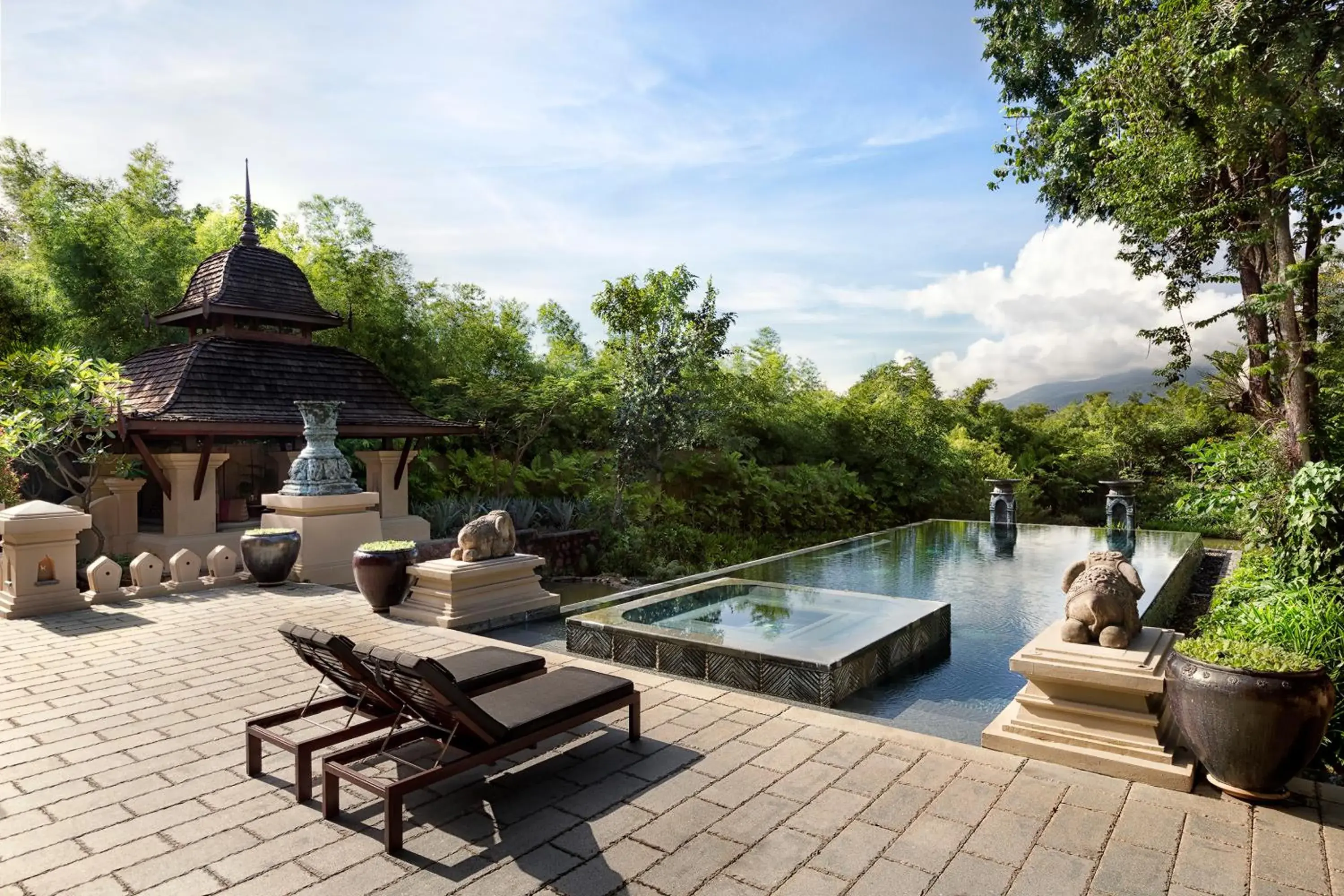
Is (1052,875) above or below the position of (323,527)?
below

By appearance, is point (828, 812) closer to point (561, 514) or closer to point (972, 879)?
point (972, 879)

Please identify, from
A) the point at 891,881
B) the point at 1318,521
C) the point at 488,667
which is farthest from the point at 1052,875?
the point at 1318,521

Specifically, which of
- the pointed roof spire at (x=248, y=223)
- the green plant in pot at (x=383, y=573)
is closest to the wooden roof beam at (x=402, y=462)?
the pointed roof spire at (x=248, y=223)

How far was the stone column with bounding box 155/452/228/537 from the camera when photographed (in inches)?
420

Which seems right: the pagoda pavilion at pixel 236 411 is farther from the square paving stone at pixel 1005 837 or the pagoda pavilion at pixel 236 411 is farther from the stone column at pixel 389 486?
the square paving stone at pixel 1005 837

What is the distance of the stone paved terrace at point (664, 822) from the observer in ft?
8.89

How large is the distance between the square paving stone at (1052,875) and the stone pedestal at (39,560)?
867 cm

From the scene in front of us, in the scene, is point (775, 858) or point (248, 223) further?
point (248, 223)

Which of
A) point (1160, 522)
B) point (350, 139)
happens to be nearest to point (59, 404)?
point (350, 139)

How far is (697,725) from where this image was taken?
4301 millimetres

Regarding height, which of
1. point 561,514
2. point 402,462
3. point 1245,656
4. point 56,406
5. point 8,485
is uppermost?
point 56,406

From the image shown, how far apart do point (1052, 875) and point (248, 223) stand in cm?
1536

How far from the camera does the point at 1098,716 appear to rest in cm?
367

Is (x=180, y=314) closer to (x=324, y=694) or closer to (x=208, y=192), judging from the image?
(x=208, y=192)
